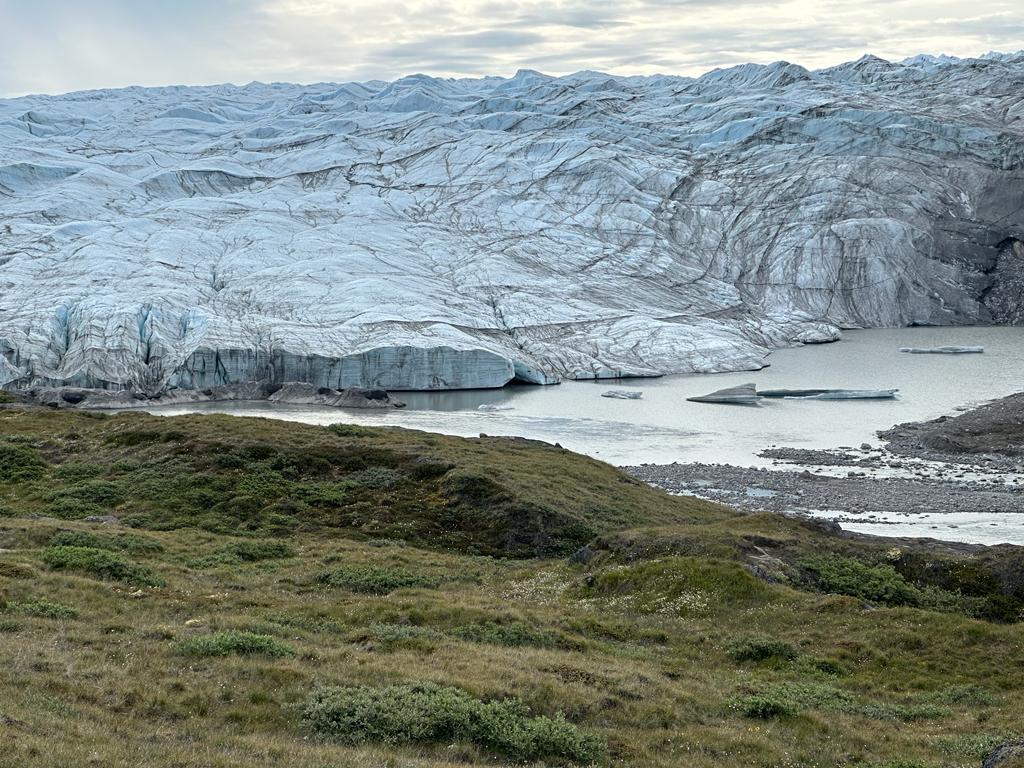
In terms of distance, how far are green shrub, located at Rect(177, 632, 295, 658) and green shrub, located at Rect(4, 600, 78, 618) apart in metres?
2.11

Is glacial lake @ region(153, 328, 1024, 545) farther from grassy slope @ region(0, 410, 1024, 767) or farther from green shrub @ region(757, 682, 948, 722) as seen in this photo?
green shrub @ region(757, 682, 948, 722)

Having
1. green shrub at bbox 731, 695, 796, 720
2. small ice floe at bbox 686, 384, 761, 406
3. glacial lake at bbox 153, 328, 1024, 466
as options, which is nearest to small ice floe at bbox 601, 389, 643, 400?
glacial lake at bbox 153, 328, 1024, 466

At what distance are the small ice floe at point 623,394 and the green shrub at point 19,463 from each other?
44791 mm

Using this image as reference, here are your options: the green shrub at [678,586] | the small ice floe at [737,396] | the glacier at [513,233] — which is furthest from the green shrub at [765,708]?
the glacier at [513,233]

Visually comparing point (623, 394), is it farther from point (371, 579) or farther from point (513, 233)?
point (371, 579)

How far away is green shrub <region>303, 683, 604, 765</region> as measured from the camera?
10.1m

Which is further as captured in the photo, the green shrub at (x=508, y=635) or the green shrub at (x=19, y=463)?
the green shrub at (x=19, y=463)

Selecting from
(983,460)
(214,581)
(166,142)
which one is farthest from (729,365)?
(166,142)

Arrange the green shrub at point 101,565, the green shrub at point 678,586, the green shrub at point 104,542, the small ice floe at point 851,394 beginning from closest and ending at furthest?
1. the green shrub at point 101,565
2. the green shrub at point 678,586
3. the green shrub at point 104,542
4. the small ice floe at point 851,394

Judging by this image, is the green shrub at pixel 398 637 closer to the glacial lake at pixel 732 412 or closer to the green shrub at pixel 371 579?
the green shrub at pixel 371 579

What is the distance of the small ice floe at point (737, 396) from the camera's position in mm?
66125

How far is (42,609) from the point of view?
1366cm

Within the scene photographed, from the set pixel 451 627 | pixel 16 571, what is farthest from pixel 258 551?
pixel 451 627

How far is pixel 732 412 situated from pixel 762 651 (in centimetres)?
4904
